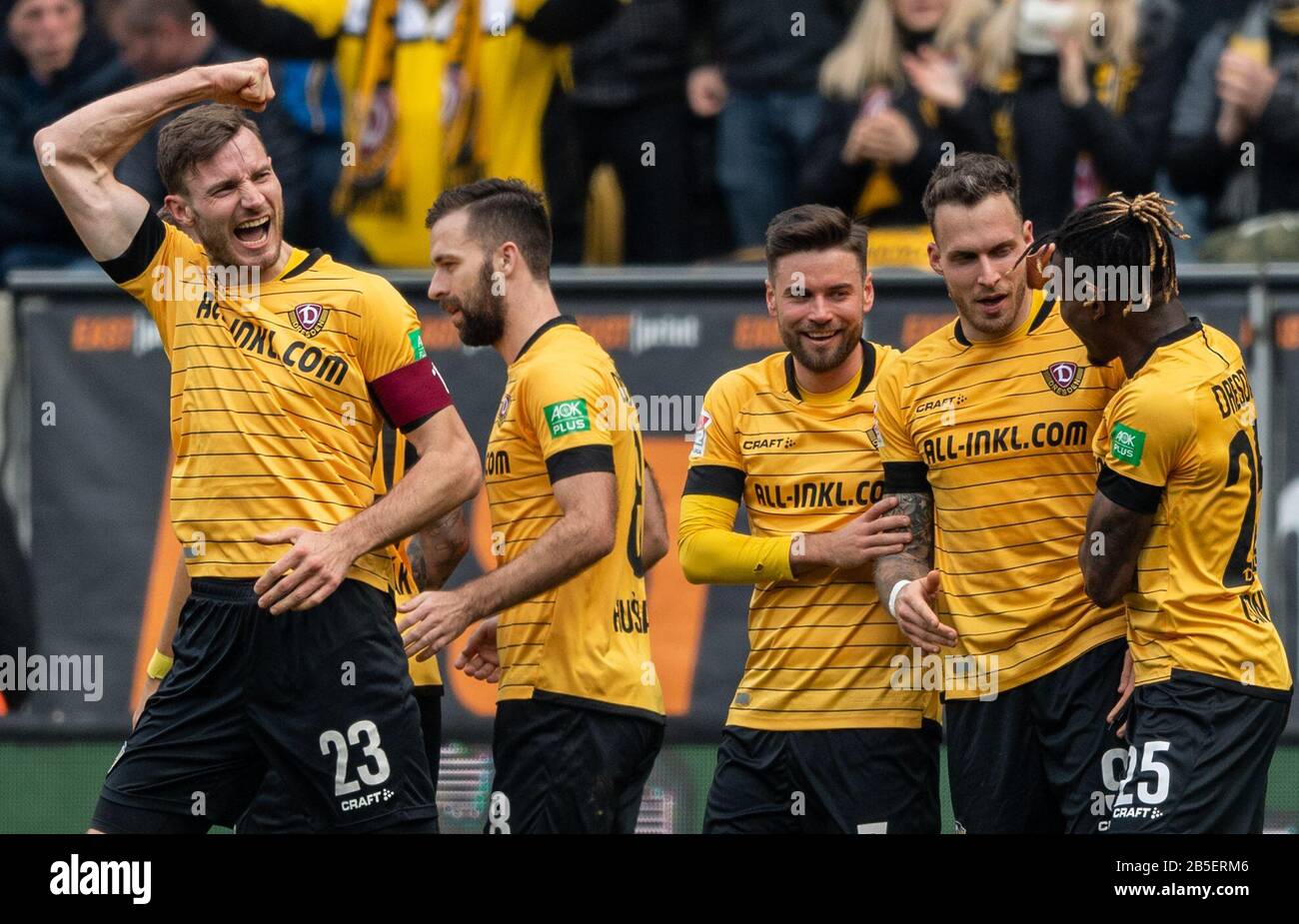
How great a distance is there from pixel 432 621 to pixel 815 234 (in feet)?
5.42

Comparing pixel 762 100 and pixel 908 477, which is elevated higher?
pixel 762 100

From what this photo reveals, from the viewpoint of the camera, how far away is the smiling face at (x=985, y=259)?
5793mm

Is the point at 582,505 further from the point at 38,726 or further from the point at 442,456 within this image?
the point at 38,726

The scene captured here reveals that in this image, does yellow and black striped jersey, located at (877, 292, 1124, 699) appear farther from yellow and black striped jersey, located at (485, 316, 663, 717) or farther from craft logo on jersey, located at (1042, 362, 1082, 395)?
yellow and black striped jersey, located at (485, 316, 663, 717)

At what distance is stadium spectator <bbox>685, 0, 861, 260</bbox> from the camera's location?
9.81m

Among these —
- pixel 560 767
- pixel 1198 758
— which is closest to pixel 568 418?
pixel 560 767

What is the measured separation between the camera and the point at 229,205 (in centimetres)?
583

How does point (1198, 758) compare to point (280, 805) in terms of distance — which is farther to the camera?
point (280, 805)

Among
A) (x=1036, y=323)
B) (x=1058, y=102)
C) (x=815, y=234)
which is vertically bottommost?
(x=1036, y=323)

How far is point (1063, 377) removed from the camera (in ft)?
19.0

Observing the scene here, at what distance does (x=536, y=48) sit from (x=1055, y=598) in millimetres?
4743

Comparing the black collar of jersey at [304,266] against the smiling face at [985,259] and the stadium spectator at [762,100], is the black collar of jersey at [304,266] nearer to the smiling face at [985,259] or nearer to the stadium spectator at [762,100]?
the smiling face at [985,259]

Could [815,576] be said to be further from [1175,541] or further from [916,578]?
[1175,541]
